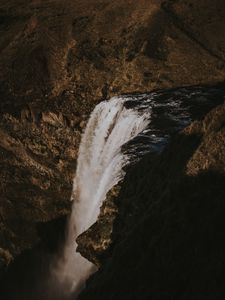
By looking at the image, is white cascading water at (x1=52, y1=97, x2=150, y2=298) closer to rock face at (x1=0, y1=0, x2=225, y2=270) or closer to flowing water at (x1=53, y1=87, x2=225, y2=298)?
flowing water at (x1=53, y1=87, x2=225, y2=298)

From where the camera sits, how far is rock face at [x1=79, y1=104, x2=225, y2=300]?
12141 millimetres

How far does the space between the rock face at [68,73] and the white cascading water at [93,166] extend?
1.49 m

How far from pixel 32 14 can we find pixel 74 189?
16.7 metres

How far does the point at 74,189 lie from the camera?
3556 centimetres

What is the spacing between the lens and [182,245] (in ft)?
42.1

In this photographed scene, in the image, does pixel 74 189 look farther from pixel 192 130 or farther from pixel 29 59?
pixel 192 130

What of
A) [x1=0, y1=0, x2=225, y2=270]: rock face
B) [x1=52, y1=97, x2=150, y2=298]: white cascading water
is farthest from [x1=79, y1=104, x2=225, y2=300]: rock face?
[x1=0, y1=0, x2=225, y2=270]: rock face

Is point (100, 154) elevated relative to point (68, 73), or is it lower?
lower

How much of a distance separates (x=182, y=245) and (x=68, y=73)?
2847 centimetres

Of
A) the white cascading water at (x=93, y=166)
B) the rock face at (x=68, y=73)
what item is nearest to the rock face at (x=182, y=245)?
the white cascading water at (x=93, y=166)

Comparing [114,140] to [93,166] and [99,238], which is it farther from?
[99,238]

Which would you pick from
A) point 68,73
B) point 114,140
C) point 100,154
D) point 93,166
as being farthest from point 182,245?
point 68,73

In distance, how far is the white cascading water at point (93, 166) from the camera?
91.2 ft

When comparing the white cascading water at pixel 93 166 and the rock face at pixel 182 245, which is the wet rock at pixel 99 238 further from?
the white cascading water at pixel 93 166
